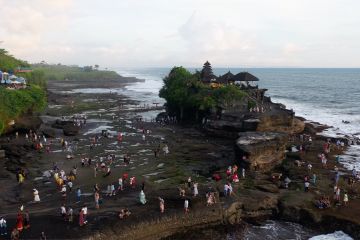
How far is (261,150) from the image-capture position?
1439 inches

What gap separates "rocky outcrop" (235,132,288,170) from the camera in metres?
35.9

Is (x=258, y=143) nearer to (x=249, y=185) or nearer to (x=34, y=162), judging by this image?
(x=249, y=185)

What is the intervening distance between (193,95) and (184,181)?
87.6 ft

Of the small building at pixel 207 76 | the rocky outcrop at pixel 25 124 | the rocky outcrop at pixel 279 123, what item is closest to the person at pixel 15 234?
the rocky outcrop at pixel 25 124

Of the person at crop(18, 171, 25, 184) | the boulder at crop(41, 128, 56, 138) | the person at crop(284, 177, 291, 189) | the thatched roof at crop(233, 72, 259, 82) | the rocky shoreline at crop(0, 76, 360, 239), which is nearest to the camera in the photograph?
the rocky shoreline at crop(0, 76, 360, 239)

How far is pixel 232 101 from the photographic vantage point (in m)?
53.7

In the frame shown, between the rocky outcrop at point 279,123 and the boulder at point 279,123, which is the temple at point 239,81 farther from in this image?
the rocky outcrop at point 279,123

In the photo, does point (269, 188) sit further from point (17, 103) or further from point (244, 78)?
point (17, 103)

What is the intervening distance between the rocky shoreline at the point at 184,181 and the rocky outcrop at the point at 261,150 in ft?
0.31

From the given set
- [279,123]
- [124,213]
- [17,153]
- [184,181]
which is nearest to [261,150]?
[184,181]

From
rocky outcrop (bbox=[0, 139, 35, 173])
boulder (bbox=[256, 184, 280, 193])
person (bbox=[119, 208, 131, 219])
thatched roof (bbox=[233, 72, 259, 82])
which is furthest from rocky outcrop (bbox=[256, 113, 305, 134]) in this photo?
person (bbox=[119, 208, 131, 219])

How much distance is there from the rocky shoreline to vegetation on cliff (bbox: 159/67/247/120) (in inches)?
132

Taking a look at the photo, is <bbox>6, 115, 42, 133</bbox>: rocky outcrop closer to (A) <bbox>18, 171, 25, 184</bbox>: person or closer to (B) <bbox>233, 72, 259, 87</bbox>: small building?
(A) <bbox>18, 171, 25, 184</bbox>: person

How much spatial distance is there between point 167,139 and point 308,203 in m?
24.0
